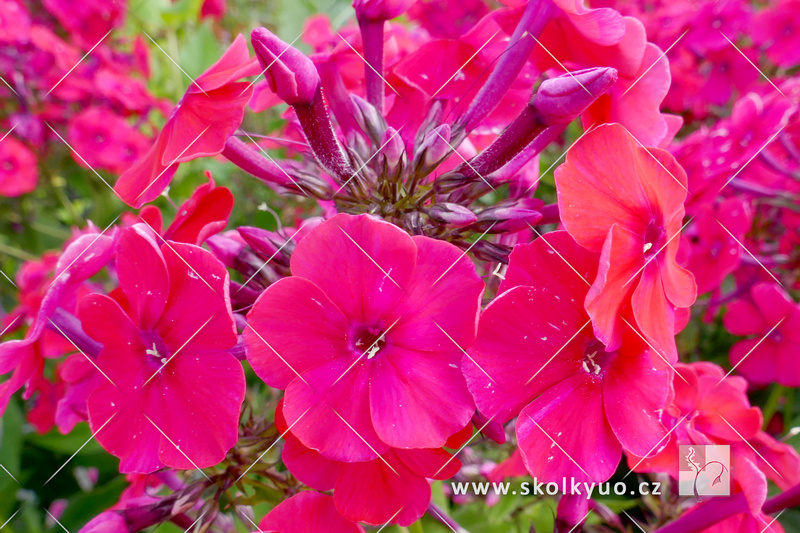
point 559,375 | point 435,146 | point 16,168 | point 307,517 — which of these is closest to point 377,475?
point 307,517

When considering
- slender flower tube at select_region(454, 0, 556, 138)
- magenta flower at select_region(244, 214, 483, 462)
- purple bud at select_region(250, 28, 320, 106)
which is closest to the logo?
magenta flower at select_region(244, 214, 483, 462)

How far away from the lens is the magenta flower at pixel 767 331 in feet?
3.42

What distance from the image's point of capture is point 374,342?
18.8 inches

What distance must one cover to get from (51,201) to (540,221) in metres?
1.68

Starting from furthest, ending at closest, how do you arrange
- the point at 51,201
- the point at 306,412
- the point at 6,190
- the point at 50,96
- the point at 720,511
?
the point at 51,201
the point at 50,96
the point at 6,190
the point at 720,511
the point at 306,412

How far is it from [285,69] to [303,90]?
37mm

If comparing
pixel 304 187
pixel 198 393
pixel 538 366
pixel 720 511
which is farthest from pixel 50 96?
pixel 720 511

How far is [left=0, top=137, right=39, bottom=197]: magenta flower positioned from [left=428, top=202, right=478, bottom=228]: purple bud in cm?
129

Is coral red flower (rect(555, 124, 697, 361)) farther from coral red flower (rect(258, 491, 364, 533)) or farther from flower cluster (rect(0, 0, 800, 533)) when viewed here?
coral red flower (rect(258, 491, 364, 533))

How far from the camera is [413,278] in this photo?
0.46 meters

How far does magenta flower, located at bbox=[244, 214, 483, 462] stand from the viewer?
0.45 m

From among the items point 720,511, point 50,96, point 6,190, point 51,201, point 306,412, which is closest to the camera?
point 306,412

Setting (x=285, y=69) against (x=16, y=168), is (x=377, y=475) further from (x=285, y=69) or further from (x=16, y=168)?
(x=16, y=168)

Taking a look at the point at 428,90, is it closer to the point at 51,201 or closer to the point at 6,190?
the point at 6,190
